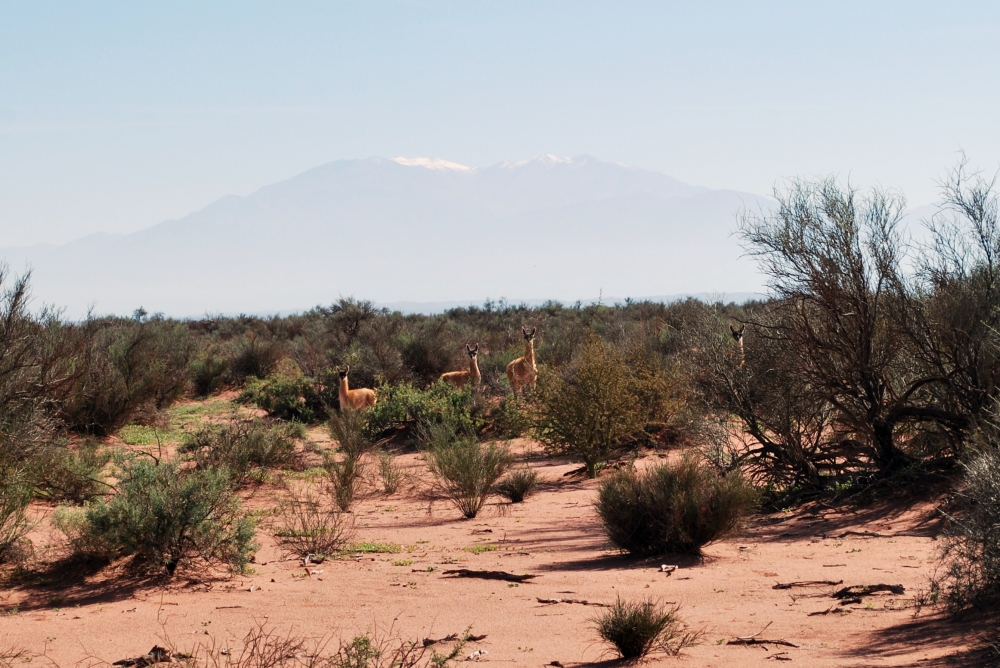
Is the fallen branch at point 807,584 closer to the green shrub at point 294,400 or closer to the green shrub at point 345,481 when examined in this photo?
the green shrub at point 345,481

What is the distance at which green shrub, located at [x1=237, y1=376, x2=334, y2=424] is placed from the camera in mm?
21219

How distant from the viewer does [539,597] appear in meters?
8.08

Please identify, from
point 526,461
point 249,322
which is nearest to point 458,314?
point 249,322

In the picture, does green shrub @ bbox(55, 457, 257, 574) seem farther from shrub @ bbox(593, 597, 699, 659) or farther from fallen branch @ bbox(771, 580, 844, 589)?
fallen branch @ bbox(771, 580, 844, 589)

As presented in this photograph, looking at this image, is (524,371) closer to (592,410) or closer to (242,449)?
(592,410)

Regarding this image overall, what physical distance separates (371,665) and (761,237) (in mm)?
8477

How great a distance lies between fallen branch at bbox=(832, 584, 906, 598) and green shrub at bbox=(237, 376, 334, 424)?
14.8m

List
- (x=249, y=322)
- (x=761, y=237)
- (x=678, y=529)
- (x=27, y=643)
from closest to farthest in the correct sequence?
1. (x=27, y=643)
2. (x=678, y=529)
3. (x=761, y=237)
4. (x=249, y=322)

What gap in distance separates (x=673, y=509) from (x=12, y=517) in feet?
20.9

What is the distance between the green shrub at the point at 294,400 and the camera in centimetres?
2122

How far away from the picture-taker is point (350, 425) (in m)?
16.0

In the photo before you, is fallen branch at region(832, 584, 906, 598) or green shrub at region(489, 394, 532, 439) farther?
green shrub at region(489, 394, 532, 439)

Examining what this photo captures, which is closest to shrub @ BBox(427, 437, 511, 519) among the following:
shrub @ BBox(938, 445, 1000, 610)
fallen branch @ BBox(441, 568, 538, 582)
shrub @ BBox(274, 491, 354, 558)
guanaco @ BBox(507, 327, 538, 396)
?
shrub @ BBox(274, 491, 354, 558)

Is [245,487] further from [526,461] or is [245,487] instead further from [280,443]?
[526,461]
